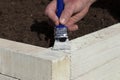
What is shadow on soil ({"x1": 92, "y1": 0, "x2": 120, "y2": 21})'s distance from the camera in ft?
9.95

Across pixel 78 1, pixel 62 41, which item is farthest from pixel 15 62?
pixel 78 1

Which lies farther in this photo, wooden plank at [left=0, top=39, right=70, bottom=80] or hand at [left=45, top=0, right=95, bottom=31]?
hand at [left=45, top=0, right=95, bottom=31]

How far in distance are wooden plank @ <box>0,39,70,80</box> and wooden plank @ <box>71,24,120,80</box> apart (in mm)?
90

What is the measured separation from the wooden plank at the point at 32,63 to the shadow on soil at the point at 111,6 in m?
1.24

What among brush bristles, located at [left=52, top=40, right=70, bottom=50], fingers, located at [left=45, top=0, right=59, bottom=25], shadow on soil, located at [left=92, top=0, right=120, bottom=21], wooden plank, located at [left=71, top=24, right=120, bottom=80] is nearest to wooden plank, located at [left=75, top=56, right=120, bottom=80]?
wooden plank, located at [left=71, top=24, right=120, bottom=80]

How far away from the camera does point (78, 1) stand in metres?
2.18

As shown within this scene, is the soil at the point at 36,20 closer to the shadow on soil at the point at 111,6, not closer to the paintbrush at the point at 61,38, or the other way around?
the shadow on soil at the point at 111,6

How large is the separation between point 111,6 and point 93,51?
4.18 feet

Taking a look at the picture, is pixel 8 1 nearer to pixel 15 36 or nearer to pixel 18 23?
pixel 18 23

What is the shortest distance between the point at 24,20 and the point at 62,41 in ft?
3.02

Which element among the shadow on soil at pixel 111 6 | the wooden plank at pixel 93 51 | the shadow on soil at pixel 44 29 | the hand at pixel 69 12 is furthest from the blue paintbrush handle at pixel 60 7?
the shadow on soil at pixel 111 6

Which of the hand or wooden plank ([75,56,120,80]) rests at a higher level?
the hand

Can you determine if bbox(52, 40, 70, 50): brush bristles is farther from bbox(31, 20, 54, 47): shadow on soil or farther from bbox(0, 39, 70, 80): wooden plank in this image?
bbox(31, 20, 54, 47): shadow on soil

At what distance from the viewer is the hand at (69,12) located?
194 centimetres
